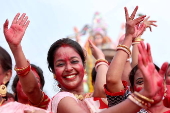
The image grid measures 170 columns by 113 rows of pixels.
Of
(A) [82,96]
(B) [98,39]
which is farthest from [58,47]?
(B) [98,39]

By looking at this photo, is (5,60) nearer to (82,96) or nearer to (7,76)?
(7,76)

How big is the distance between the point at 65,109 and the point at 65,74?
526mm

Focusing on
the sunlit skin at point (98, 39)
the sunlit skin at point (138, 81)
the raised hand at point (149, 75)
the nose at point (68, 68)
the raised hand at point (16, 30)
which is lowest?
the sunlit skin at point (138, 81)

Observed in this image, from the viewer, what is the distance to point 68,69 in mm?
2613

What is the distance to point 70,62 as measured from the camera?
267 cm

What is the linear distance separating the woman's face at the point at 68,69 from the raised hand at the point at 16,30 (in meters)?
0.37

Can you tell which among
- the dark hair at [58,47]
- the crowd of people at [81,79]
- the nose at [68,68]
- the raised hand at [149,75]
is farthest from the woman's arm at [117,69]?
the dark hair at [58,47]

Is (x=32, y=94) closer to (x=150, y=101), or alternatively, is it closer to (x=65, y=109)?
(x=65, y=109)

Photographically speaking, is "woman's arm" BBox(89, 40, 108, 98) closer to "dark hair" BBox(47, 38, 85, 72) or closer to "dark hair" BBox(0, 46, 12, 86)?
"dark hair" BBox(47, 38, 85, 72)

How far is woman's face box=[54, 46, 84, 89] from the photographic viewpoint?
262 cm

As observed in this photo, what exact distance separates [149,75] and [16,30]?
1.37m

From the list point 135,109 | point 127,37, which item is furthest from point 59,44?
point 135,109

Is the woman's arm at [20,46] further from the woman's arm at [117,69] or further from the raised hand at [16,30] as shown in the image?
the woman's arm at [117,69]

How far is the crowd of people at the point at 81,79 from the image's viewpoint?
1.68 meters
